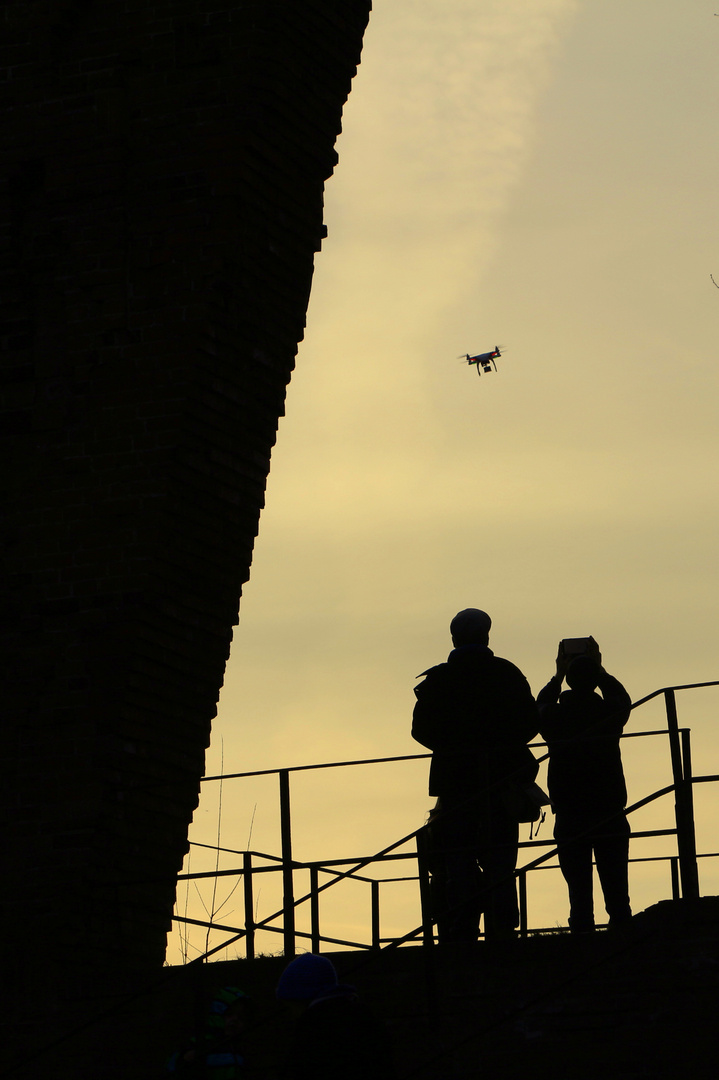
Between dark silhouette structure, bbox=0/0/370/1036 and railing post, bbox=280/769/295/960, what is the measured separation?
2.07 feet

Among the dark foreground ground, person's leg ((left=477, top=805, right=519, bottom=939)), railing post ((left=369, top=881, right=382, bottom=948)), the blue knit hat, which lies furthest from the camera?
railing post ((left=369, top=881, right=382, bottom=948))

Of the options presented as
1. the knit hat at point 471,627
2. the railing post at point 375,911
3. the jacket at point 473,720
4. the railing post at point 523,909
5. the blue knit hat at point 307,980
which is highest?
the knit hat at point 471,627

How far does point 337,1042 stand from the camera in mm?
5812

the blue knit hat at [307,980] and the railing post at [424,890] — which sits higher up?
the railing post at [424,890]

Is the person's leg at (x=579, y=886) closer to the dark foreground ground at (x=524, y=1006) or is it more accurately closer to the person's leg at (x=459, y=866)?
the person's leg at (x=459, y=866)

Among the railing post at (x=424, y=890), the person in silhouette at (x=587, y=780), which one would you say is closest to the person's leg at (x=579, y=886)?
the person in silhouette at (x=587, y=780)

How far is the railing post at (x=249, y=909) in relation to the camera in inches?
314

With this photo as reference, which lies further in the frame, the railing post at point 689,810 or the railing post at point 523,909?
the railing post at point 523,909

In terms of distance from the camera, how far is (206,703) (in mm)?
9305

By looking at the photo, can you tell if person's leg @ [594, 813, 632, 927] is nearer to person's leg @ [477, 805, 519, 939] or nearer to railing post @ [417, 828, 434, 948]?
person's leg @ [477, 805, 519, 939]

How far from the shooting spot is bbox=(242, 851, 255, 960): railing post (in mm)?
7980

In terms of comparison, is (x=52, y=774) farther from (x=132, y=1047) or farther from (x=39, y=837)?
(x=132, y=1047)

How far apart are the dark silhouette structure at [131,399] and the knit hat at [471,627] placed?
5.11ft

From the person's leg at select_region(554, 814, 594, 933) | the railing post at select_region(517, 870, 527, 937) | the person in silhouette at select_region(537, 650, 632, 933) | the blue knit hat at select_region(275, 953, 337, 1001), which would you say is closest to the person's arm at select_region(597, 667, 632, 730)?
the person in silhouette at select_region(537, 650, 632, 933)
